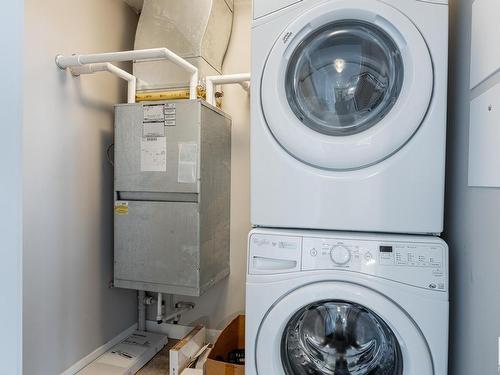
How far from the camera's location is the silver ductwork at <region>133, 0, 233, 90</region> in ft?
5.89

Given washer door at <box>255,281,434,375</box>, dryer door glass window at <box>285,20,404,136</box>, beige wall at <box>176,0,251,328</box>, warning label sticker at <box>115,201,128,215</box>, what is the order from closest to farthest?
washer door at <box>255,281,434,375</box>, dryer door glass window at <box>285,20,404,136</box>, warning label sticker at <box>115,201,128,215</box>, beige wall at <box>176,0,251,328</box>

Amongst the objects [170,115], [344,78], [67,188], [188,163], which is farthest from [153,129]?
[344,78]

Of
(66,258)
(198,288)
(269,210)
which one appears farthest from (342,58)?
(66,258)

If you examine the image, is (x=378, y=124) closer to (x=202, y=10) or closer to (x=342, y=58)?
(x=342, y=58)

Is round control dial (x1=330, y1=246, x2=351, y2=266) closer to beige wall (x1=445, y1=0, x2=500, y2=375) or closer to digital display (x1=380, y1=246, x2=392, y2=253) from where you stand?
digital display (x1=380, y1=246, x2=392, y2=253)

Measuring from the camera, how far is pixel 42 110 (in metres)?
1.48

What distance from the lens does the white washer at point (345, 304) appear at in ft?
2.78

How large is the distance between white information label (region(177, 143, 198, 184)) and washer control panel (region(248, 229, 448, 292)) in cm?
77

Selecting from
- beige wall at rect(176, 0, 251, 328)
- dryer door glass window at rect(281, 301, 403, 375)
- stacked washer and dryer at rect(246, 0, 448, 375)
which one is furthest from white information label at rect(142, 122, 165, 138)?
dryer door glass window at rect(281, 301, 403, 375)

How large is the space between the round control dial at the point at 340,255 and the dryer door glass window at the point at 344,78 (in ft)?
1.19

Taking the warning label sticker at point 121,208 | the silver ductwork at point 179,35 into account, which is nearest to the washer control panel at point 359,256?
the warning label sticker at point 121,208

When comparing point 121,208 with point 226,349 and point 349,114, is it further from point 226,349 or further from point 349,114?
point 349,114

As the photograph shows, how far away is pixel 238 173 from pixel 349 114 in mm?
1144

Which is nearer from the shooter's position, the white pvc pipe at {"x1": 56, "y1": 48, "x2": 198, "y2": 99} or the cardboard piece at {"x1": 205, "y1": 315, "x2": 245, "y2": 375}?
the cardboard piece at {"x1": 205, "y1": 315, "x2": 245, "y2": 375}
